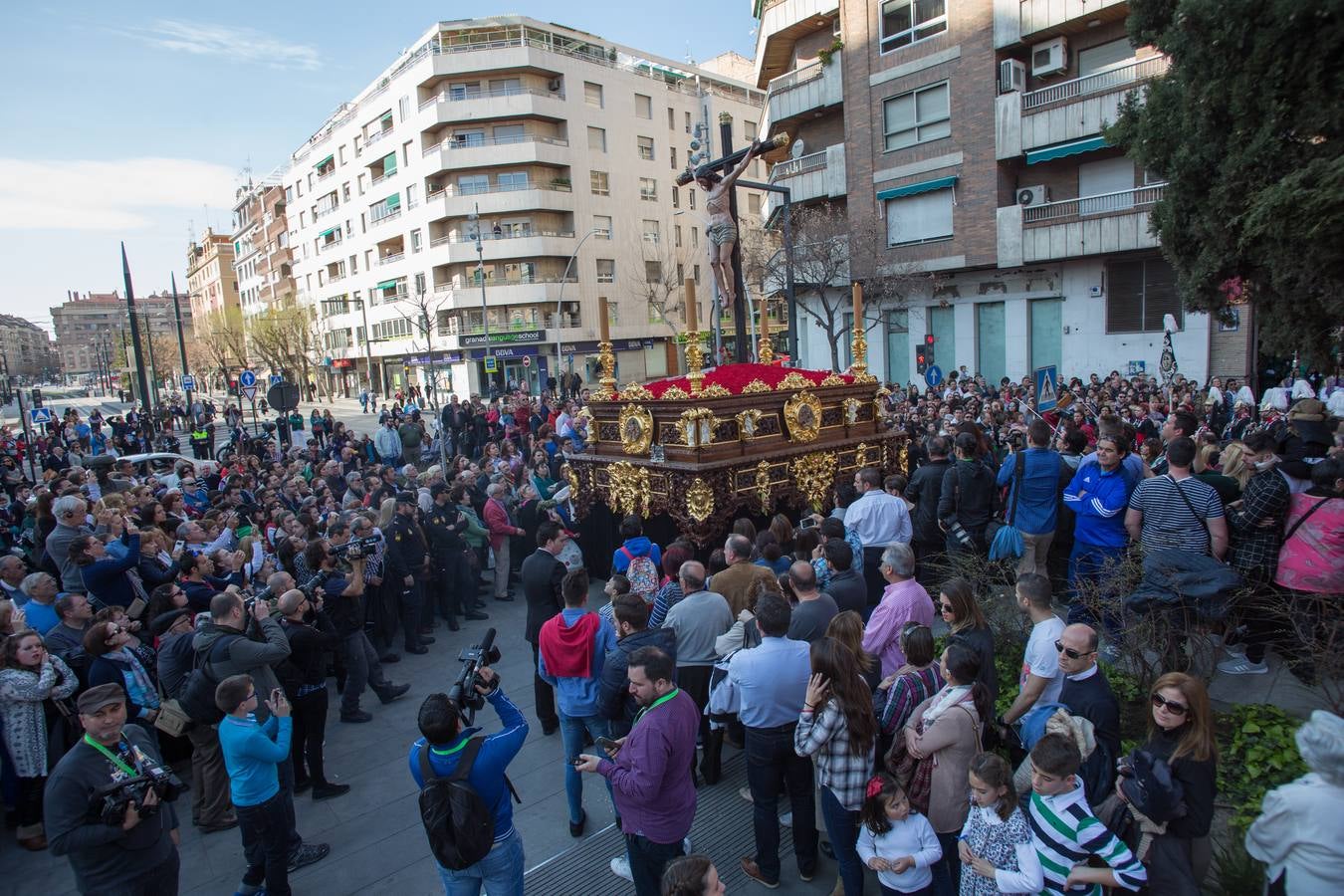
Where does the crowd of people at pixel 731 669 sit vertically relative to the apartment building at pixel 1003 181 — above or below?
below

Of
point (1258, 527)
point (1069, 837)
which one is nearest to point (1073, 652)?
point (1069, 837)

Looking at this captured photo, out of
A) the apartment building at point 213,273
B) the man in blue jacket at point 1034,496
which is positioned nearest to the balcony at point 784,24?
the man in blue jacket at point 1034,496

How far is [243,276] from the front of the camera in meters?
81.8

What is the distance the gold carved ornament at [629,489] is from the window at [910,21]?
2217cm

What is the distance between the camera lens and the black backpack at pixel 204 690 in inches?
205

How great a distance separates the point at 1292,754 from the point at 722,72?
2447 inches

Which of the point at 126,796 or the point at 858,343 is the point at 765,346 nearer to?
the point at 858,343

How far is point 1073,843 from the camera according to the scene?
3.32 metres

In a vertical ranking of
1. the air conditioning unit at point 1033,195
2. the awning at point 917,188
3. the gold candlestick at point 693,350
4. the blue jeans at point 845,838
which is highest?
the awning at point 917,188

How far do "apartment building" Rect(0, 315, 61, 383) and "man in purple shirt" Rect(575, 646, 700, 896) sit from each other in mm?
143087

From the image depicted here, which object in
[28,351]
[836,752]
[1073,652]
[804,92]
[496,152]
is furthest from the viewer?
[28,351]

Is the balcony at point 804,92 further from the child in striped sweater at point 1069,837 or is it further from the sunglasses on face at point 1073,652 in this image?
the child in striped sweater at point 1069,837

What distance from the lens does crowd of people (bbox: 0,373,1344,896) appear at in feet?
12.2

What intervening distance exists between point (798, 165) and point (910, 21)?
19.6 ft
